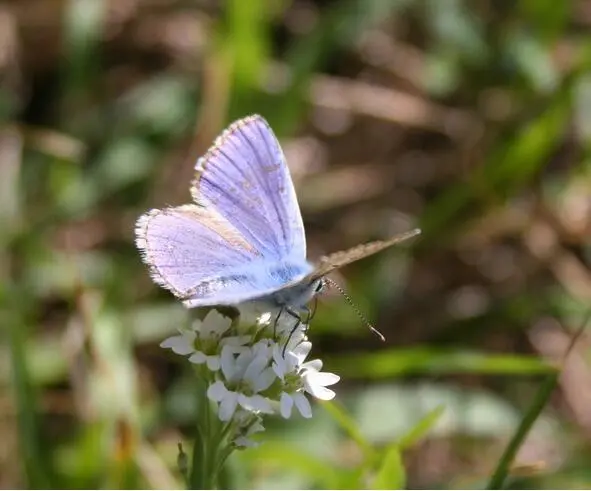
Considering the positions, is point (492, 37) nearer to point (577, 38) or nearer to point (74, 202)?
point (577, 38)

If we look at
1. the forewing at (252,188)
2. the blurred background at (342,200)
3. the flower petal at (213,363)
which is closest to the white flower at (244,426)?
the flower petal at (213,363)

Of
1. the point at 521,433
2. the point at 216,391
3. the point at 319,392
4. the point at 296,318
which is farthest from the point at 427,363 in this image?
the point at 216,391

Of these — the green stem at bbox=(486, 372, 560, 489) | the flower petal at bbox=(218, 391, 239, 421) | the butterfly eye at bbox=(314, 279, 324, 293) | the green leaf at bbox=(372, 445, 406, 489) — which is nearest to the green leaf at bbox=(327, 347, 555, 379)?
the green stem at bbox=(486, 372, 560, 489)

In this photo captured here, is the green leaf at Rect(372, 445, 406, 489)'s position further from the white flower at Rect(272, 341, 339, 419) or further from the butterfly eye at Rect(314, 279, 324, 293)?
the butterfly eye at Rect(314, 279, 324, 293)

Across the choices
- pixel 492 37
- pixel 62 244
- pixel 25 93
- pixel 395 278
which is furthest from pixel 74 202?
pixel 492 37

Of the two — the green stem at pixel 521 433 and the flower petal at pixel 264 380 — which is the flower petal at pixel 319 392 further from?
→ the green stem at pixel 521 433

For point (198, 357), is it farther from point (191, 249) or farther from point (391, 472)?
point (391, 472)
